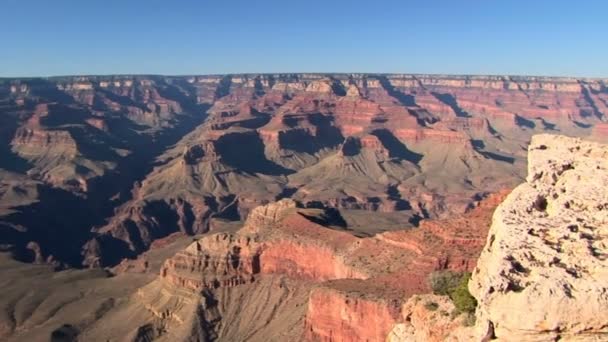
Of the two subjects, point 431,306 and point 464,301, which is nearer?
point 464,301

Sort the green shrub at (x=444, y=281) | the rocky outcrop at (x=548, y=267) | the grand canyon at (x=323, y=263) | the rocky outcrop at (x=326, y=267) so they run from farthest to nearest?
the rocky outcrop at (x=326, y=267) → the green shrub at (x=444, y=281) → the grand canyon at (x=323, y=263) → the rocky outcrop at (x=548, y=267)

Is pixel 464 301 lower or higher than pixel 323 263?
higher

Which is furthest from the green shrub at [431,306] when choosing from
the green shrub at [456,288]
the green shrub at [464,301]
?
the green shrub at [464,301]

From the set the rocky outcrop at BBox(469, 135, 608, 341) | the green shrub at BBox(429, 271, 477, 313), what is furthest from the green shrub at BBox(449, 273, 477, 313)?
the rocky outcrop at BBox(469, 135, 608, 341)

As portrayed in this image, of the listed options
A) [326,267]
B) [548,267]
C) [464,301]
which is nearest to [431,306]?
[464,301]

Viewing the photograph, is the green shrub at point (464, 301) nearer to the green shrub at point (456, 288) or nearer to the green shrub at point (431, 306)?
the green shrub at point (456, 288)

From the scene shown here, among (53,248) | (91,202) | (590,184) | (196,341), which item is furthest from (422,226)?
(91,202)

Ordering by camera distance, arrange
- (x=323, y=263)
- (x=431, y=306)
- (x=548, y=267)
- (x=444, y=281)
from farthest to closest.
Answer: (x=323, y=263), (x=444, y=281), (x=431, y=306), (x=548, y=267)

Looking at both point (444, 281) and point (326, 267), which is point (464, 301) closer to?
point (444, 281)

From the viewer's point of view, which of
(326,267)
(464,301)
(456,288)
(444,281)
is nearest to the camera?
(464,301)
